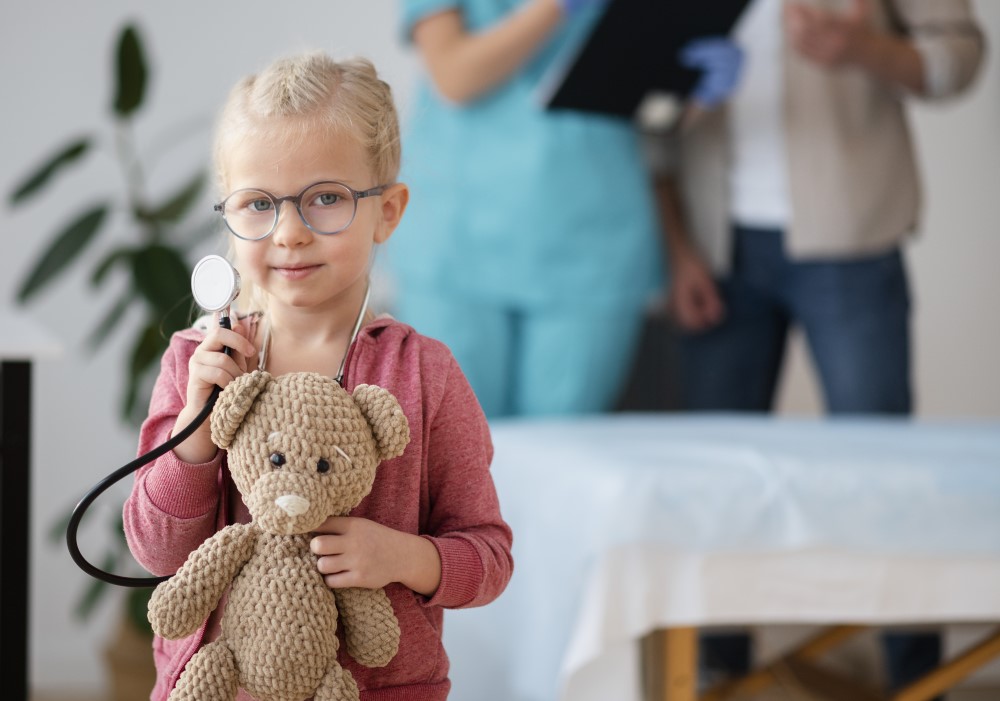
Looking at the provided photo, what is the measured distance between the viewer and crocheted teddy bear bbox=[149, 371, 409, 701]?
0.56 m

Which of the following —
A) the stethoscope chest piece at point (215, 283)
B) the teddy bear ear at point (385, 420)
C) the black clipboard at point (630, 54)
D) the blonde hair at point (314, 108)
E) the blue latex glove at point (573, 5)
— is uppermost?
the blue latex glove at point (573, 5)

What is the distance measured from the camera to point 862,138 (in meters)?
1.62

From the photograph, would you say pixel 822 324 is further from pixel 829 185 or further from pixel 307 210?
pixel 307 210

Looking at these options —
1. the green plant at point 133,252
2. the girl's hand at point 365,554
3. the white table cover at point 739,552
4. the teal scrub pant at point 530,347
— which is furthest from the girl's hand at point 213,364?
the green plant at point 133,252

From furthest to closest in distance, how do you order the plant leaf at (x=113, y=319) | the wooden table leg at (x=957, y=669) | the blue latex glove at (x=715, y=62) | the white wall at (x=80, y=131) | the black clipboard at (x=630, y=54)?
the white wall at (x=80, y=131) < the plant leaf at (x=113, y=319) < the blue latex glove at (x=715, y=62) < the black clipboard at (x=630, y=54) < the wooden table leg at (x=957, y=669)

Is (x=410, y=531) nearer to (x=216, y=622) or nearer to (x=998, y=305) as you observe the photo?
(x=216, y=622)

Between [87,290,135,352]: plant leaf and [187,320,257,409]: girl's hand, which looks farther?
[87,290,135,352]: plant leaf

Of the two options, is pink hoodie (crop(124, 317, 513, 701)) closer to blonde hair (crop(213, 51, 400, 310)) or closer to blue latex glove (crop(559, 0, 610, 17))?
blonde hair (crop(213, 51, 400, 310))

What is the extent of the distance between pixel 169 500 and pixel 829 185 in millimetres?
1241

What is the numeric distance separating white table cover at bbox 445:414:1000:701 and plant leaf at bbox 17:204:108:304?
1013 mm

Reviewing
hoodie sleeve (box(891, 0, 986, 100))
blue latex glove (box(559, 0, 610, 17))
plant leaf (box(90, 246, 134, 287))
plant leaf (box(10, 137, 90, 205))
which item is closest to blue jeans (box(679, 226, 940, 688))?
hoodie sleeve (box(891, 0, 986, 100))

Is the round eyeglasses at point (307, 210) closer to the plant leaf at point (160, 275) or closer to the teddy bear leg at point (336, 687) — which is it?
the teddy bear leg at point (336, 687)

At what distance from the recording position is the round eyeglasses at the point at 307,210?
2.06 feet

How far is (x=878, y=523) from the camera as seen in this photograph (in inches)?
43.6
